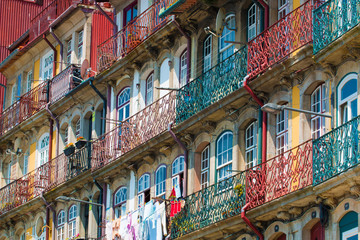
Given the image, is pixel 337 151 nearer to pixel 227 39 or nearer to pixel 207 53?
pixel 227 39

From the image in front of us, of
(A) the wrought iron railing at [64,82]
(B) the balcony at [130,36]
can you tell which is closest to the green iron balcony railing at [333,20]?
(B) the balcony at [130,36]

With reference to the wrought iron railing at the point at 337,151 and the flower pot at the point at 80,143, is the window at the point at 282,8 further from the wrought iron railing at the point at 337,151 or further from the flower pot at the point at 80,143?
the flower pot at the point at 80,143

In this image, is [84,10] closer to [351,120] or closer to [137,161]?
[137,161]

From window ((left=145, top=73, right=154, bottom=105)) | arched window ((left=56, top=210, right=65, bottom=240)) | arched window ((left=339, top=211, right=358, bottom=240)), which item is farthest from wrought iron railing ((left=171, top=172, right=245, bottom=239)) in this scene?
arched window ((left=56, top=210, right=65, bottom=240))

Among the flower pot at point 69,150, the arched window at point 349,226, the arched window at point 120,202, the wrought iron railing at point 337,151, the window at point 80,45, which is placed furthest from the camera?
the window at point 80,45

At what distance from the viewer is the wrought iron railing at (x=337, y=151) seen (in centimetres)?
2725

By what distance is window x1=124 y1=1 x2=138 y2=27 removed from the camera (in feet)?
139

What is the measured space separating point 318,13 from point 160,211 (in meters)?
9.34

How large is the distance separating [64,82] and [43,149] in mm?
3473

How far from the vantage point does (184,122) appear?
36.2 m

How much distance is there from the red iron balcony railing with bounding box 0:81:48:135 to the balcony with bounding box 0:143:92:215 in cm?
245

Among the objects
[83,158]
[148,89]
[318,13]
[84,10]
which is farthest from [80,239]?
[318,13]

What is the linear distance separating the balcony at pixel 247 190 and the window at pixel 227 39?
409 cm

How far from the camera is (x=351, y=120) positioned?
90.0 ft
